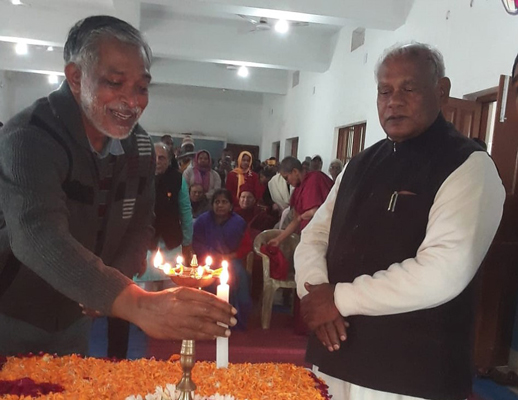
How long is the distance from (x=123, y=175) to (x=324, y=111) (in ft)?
29.0

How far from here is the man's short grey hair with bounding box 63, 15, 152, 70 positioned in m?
1.27

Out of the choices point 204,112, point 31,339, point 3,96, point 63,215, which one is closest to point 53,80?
point 3,96

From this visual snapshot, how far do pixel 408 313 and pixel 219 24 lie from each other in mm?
8551

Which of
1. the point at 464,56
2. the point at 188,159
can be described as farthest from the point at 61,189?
the point at 188,159

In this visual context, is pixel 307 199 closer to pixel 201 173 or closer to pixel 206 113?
pixel 201 173

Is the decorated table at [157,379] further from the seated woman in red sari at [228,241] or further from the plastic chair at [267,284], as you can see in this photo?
the plastic chair at [267,284]

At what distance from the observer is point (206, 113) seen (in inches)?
653

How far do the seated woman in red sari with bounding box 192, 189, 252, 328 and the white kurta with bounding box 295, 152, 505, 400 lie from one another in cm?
305

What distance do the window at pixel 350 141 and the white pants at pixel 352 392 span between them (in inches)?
244

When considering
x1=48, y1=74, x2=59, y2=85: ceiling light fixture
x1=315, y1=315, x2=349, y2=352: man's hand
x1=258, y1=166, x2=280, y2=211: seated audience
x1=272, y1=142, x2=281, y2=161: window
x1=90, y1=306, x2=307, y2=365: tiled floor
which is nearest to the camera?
x1=315, y1=315, x2=349, y2=352: man's hand

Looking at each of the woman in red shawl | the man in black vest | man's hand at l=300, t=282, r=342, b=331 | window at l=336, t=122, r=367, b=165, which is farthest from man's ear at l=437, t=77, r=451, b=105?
window at l=336, t=122, r=367, b=165

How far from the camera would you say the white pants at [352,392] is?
1.70 metres

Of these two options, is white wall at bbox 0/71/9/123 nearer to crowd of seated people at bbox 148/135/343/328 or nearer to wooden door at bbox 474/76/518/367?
crowd of seated people at bbox 148/135/343/328

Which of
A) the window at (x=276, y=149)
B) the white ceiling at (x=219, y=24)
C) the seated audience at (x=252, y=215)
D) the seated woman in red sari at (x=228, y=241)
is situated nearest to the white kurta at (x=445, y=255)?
the seated woman in red sari at (x=228, y=241)
